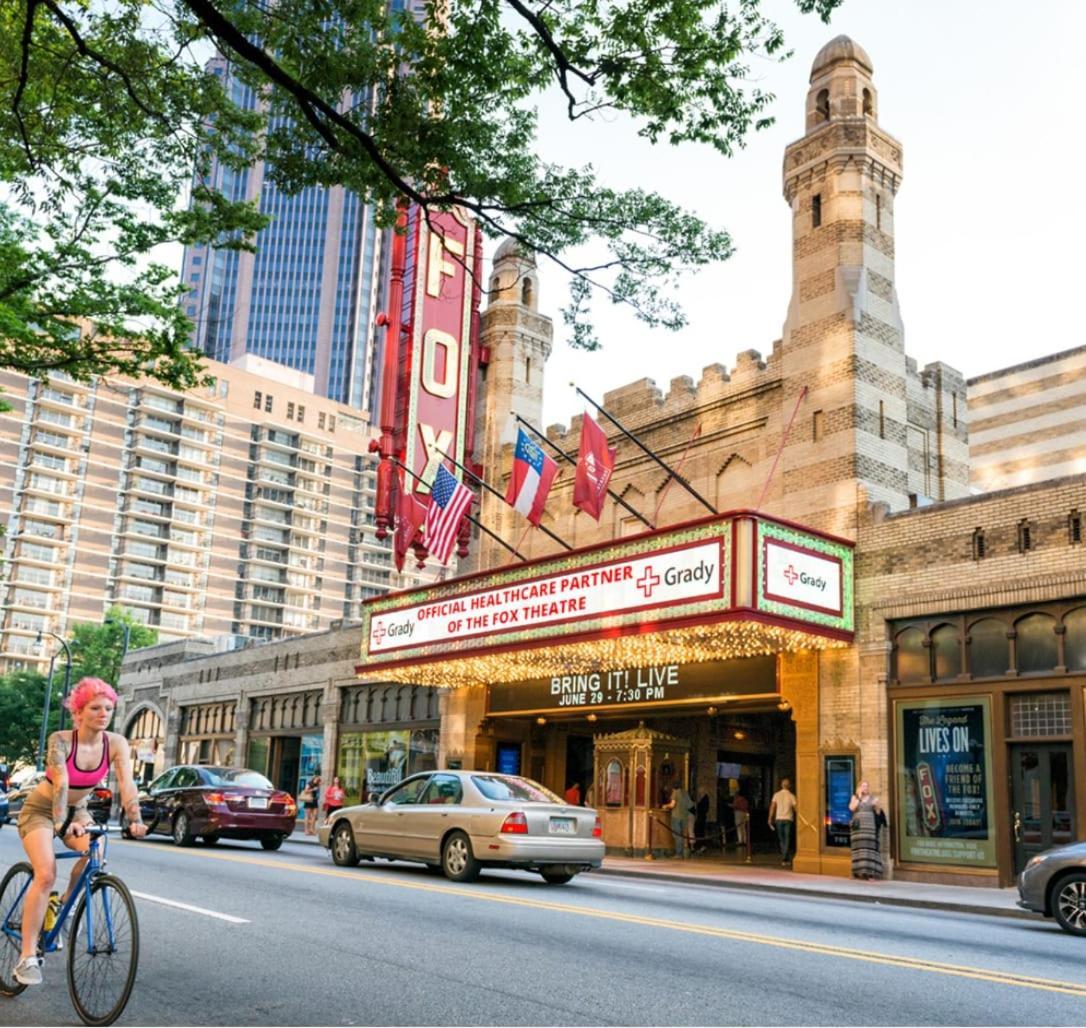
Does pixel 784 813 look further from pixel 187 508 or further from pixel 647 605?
pixel 187 508

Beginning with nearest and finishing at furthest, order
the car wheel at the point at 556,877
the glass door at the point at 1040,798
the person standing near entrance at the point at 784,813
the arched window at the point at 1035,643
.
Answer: the car wheel at the point at 556,877 → the glass door at the point at 1040,798 → the arched window at the point at 1035,643 → the person standing near entrance at the point at 784,813

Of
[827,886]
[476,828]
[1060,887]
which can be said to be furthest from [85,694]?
[827,886]

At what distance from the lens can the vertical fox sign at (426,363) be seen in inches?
1201

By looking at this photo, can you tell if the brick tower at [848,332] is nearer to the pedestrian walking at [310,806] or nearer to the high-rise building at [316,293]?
the pedestrian walking at [310,806]

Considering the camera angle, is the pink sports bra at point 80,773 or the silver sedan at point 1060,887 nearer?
the pink sports bra at point 80,773

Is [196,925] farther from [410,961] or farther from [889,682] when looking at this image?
[889,682]

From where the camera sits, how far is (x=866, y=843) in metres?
19.1

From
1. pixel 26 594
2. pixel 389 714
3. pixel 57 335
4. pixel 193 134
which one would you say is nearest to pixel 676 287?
pixel 193 134

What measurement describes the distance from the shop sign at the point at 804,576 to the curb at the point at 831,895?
15.0ft

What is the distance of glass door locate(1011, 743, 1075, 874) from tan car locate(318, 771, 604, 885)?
24.3 feet

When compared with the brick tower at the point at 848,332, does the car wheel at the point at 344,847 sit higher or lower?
lower

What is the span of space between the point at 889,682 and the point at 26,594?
351 ft

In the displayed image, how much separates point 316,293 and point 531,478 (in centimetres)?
17160

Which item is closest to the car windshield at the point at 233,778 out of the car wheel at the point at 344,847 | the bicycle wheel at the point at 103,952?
the car wheel at the point at 344,847
